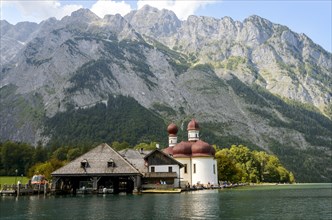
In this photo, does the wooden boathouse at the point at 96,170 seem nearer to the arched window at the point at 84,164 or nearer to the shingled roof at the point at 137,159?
the arched window at the point at 84,164

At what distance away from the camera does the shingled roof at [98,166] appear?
6962 centimetres

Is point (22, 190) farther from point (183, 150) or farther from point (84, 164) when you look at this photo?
point (183, 150)

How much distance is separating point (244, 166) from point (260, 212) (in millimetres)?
92150

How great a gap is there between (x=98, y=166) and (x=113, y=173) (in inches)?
131

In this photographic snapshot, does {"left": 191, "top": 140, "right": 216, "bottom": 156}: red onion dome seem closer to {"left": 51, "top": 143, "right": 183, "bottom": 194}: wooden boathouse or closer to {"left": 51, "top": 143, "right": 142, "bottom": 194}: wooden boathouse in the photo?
{"left": 51, "top": 143, "right": 183, "bottom": 194}: wooden boathouse

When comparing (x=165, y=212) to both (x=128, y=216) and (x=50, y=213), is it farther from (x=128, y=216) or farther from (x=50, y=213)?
(x=50, y=213)

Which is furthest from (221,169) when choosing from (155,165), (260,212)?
(260,212)

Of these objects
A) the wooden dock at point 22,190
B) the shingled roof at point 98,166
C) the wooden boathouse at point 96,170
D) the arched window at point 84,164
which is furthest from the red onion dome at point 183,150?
the wooden dock at point 22,190

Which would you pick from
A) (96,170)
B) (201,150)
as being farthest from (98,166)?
(201,150)

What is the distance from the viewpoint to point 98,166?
71000 mm

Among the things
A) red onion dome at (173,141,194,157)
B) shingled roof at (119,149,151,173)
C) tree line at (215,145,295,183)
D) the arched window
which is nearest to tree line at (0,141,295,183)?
tree line at (215,145,295,183)

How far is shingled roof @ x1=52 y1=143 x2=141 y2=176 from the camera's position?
228 ft

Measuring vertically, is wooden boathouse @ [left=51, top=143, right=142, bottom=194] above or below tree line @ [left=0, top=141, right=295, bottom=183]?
below

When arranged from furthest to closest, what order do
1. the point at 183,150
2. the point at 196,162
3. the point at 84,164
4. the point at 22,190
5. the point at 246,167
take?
the point at 246,167, the point at 183,150, the point at 196,162, the point at 84,164, the point at 22,190
